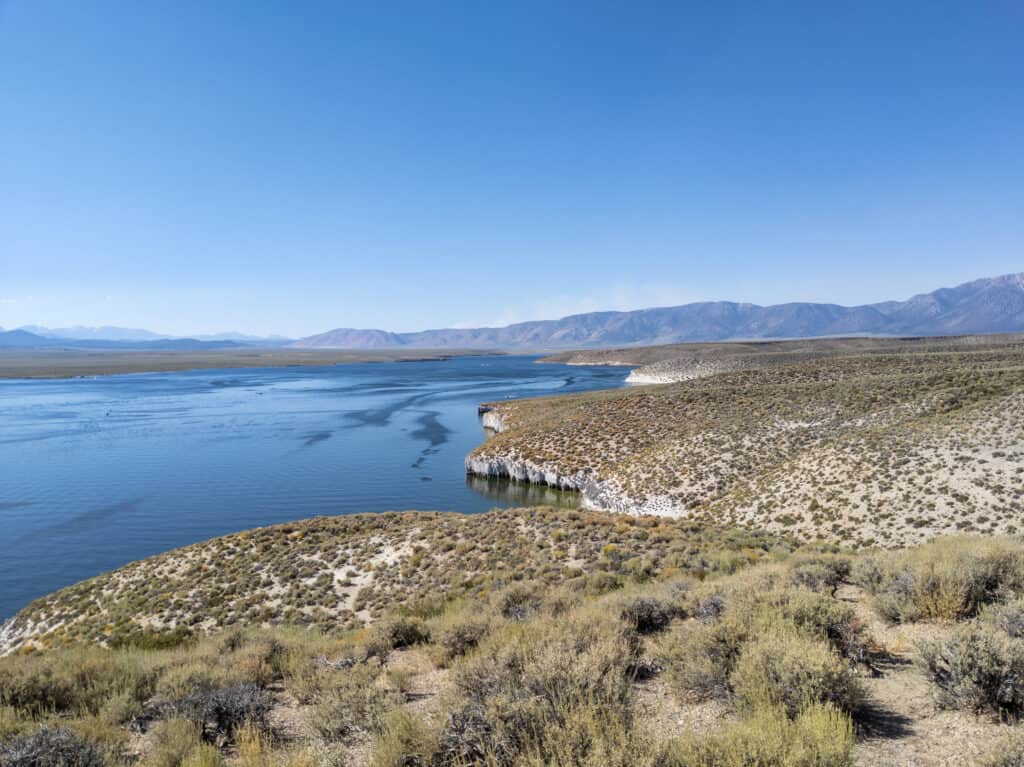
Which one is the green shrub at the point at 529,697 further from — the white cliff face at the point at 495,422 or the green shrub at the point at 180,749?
the white cliff face at the point at 495,422

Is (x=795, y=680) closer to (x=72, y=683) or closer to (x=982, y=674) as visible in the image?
(x=982, y=674)

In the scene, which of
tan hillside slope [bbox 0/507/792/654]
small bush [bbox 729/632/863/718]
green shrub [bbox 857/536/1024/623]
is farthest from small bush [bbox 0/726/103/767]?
green shrub [bbox 857/536/1024/623]

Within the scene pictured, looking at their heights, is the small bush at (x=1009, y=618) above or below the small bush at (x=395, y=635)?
above

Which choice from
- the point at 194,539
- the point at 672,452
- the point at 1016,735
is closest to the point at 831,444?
the point at 672,452

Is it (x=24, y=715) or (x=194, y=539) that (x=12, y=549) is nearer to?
(x=194, y=539)

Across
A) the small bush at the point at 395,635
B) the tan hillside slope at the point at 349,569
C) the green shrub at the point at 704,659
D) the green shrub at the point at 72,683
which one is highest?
the green shrub at the point at 704,659

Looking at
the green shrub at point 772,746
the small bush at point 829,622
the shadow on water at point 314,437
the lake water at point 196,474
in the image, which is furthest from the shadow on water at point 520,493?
the green shrub at point 772,746
